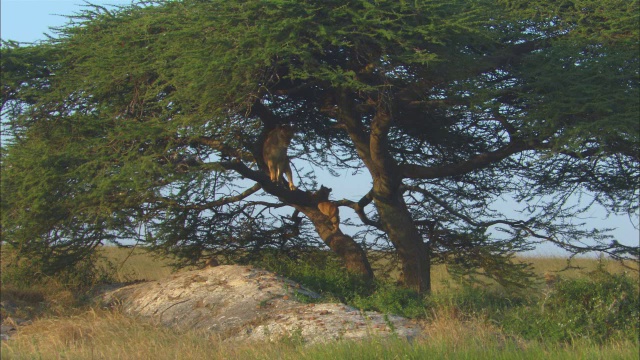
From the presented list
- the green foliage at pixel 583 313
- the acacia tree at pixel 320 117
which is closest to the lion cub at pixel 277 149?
the acacia tree at pixel 320 117

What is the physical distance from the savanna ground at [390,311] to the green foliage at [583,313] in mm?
15

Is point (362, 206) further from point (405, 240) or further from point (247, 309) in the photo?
point (247, 309)

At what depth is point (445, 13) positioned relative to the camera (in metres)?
11.3

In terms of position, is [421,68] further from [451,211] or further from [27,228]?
[27,228]

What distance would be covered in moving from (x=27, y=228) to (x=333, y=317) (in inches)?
237

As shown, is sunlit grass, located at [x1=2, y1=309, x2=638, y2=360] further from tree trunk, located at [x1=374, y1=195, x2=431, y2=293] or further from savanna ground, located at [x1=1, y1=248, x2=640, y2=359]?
tree trunk, located at [x1=374, y1=195, x2=431, y2=293]

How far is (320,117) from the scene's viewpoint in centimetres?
1463

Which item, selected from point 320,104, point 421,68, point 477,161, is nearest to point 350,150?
point 320,104

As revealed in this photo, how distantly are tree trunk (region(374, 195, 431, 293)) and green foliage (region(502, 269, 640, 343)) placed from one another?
9.64 ft

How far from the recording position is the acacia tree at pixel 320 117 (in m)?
11.0

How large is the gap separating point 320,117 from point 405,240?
9.21 feet

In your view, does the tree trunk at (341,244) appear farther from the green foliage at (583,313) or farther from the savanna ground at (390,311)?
the green foliage at (583,313)

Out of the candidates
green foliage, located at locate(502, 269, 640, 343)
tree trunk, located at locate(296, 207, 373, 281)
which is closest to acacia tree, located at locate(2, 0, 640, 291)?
tree trunk, located at locate(296, 207, 373, 281)

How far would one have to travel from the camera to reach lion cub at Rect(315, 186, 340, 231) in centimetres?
1397
